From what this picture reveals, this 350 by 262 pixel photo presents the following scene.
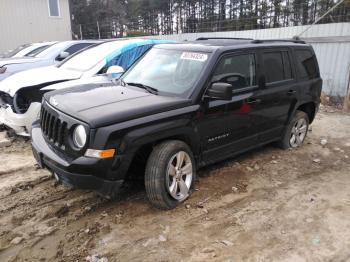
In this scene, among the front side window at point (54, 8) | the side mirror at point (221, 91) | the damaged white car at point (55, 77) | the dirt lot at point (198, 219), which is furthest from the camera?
the front side window at point (54, 8)

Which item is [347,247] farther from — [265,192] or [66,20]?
[66,20]

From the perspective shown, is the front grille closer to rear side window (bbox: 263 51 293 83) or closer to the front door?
the front door

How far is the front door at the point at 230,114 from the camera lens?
416cm

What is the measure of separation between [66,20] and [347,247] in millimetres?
22108

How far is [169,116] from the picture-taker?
12.2ft

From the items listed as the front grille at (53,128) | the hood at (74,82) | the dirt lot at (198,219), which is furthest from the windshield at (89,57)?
the front grille at (53,128)

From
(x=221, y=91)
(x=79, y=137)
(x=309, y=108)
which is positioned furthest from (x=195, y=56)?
(x=309, y=108)

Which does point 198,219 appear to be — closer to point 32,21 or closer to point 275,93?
point 275,93

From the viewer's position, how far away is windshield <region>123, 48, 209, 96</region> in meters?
4.13

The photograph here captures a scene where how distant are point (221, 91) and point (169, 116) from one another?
63 centimetres

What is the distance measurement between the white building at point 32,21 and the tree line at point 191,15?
168 inches

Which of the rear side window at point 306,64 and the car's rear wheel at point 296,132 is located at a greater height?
the rear side window at point 306,64

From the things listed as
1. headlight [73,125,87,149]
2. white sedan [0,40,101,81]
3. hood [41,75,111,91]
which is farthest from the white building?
headlight [73,125,87,149]

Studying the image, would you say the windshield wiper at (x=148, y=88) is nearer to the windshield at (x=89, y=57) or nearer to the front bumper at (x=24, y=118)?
the front bumper at (x=24, y=118)
